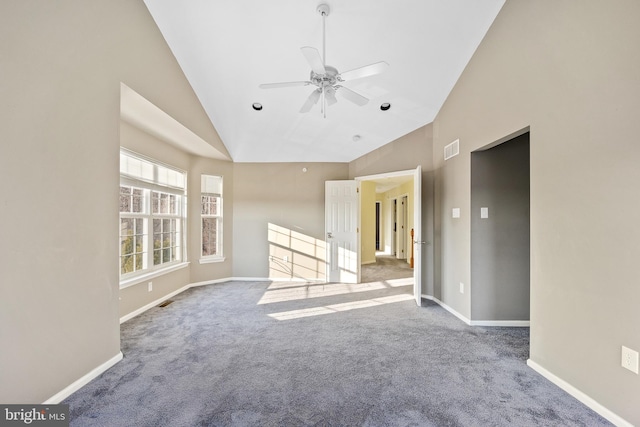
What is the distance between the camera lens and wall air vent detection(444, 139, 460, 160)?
3.67 m

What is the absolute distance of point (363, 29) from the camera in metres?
2.88

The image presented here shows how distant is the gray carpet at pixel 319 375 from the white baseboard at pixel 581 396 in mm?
47

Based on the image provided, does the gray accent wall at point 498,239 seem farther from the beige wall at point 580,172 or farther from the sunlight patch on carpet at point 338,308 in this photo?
the sunlight patch on carpet at point 338,308

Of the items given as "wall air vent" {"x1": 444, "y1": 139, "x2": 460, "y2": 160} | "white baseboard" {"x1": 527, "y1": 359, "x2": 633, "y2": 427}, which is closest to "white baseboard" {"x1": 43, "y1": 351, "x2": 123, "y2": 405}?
"white baseboard" {"x1": 527, "y1": 359, "x2": 633, "y2": 427}

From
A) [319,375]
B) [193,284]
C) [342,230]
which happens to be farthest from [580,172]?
[193,284]

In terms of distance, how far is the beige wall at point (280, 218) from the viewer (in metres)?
5.70

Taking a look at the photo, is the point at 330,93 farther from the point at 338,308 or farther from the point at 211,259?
the point at 211,259

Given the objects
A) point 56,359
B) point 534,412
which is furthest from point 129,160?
point 534,412

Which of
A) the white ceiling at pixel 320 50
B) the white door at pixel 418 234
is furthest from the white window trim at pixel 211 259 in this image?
the white door at pixel 418 234

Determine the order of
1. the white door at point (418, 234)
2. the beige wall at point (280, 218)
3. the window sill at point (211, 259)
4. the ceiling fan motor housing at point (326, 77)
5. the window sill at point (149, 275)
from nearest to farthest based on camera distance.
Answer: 1. the ceiling fan motor housing at point (326, 77)
2. the window sill at point (149, 275)
3. the white door at point (418, 234)
4. the window sill at point (211, 259)
5. the beige wall at point (280, 218)

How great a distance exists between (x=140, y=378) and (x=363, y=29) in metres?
3.80

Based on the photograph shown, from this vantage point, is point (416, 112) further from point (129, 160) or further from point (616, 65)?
point (129, 160)

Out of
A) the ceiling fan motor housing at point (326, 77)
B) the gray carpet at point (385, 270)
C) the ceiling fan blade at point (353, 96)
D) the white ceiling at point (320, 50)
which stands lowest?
the gray carpet at point (385, 270)

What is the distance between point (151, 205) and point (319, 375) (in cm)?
344
